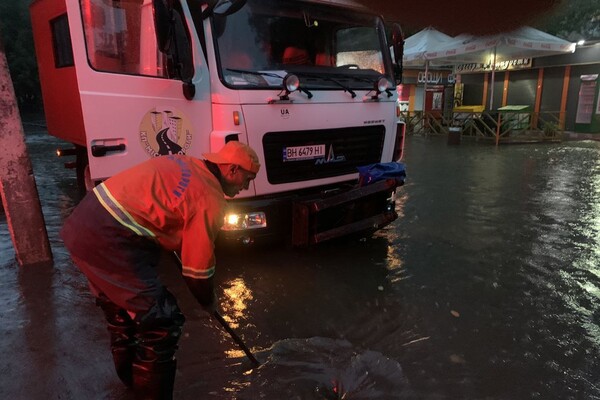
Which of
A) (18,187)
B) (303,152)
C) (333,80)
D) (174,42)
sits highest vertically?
(174,42)

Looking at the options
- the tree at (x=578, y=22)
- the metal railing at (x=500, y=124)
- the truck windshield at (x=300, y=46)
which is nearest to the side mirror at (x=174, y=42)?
the truck windshield at (x=300, y=46)

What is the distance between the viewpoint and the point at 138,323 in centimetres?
214

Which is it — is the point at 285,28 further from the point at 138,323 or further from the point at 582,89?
the point at 582,89

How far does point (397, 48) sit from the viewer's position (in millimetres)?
4914

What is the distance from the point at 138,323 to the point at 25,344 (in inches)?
59.8

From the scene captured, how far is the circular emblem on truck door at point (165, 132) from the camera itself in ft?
11.7

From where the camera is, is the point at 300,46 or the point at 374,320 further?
the point at 300,46

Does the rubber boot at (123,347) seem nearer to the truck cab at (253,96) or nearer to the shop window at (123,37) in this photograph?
the truck cab at (253,96)

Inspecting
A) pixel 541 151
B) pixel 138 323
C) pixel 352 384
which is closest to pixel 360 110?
pixel 352 384

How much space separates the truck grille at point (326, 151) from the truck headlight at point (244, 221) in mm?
350

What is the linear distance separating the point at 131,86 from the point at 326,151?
1.84 metres

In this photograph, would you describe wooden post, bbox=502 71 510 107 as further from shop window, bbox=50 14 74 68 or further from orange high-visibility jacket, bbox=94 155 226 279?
orange high-visibility jacket, bbox=94 155 226 279

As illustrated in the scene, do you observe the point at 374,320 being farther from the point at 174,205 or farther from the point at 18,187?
the point at 18,187

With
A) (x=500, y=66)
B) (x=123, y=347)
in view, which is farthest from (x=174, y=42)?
(x=500, y=66)
